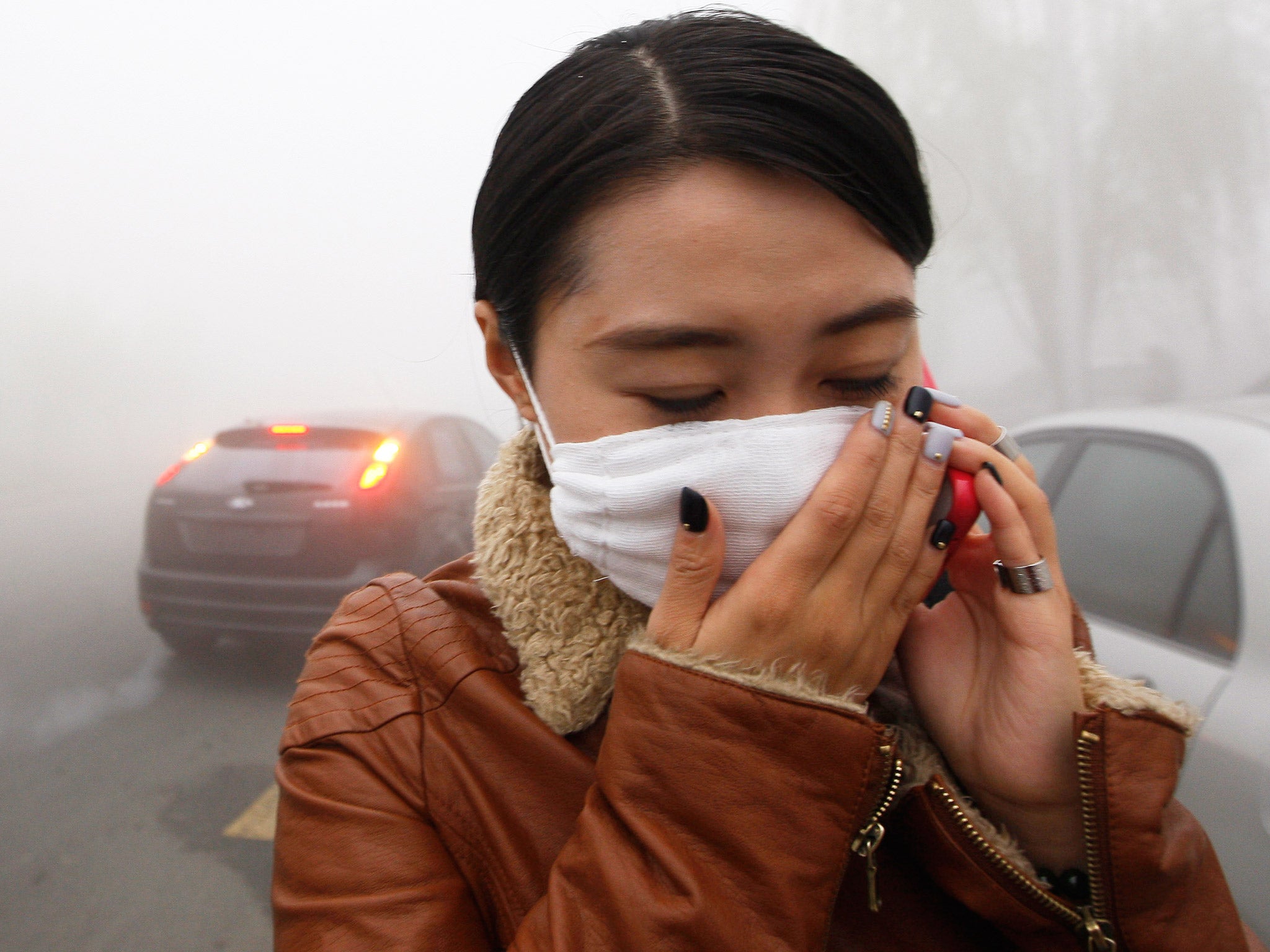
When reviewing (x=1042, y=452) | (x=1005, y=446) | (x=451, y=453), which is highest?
(x=1005, y=446)

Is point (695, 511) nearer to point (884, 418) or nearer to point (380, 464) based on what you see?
point (884, 418)

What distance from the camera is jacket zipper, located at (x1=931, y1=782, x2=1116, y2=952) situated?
2.81 feet

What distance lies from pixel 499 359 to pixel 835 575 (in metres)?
0.58

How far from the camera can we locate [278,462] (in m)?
2.95

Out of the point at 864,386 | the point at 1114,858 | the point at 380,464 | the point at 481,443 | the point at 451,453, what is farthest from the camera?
the point at 481,443

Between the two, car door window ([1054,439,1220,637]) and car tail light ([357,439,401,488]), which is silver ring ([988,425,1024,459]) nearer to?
car door window ([1054,439,1220,637])

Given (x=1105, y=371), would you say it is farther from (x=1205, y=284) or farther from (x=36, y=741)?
(x=36, y=741)

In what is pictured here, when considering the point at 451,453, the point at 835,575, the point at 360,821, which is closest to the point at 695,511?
the point at 835,575

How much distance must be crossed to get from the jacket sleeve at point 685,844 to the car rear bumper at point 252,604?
6.50ft

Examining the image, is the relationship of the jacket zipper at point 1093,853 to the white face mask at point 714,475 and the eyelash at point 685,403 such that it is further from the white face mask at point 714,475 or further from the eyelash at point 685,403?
the eyelash at point 685,403

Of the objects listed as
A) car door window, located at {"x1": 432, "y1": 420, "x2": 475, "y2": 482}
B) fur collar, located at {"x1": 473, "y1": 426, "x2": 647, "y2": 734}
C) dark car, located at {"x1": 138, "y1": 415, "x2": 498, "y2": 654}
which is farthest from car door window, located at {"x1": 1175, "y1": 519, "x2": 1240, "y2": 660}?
car door window, located at {"x1": 432, "y1": 420, "x2": 475, "y2": 482}

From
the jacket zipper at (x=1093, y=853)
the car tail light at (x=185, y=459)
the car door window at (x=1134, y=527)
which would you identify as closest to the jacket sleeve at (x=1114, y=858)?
the jacket zipper at (x=1093, y=853)

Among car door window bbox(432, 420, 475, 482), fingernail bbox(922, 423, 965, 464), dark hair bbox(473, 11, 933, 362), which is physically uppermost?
dark hair bbox(473, 11, 933, 362)

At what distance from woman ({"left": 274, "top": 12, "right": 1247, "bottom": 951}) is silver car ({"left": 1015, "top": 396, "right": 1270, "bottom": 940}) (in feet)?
2.30
